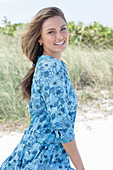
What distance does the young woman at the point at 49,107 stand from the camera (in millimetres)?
1438

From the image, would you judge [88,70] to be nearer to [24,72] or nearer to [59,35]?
[24,72]

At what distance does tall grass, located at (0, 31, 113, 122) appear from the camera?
14.6ft

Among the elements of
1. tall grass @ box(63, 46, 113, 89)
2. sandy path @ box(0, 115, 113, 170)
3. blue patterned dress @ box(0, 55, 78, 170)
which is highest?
blue patterned dress @ box(0, 55, 78, 170)

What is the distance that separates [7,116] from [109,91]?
2.69 metres

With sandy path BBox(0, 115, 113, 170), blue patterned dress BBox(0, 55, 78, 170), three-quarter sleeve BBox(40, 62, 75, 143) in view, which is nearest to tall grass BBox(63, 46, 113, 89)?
sandy path BBox(0, 115, 113, 170)

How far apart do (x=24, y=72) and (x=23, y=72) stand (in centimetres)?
2

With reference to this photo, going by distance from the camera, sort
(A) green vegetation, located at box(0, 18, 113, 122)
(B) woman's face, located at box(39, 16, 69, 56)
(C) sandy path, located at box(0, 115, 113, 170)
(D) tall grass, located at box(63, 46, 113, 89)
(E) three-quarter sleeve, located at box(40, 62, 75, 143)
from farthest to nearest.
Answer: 1. (D) tall grass, located at box(63, 46, 113, 89)
2. (A) green vegetation, located at box(0, 18, 113, 122)
3. (C) sandy path, located at box(0, 115, 113, 170)
4. (B) woman's face, located at box(39, 16, 69, 56)
5. (E) three-quarter sleeve, located at box(40, 62, 75, 143)

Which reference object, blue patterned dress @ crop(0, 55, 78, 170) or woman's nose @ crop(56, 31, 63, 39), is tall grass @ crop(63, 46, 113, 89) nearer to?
woman's nose @ crop(56, 31, 63, 39)

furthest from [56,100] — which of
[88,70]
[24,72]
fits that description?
[88,70]

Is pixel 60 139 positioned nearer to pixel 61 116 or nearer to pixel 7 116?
pixel 61 116

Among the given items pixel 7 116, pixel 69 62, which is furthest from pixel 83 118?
pixel 69 62

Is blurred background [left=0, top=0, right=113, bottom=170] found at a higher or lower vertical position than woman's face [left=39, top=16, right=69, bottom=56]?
lower

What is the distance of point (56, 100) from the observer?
4.64ft

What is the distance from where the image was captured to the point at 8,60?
221 inches
